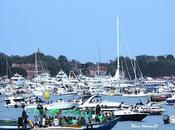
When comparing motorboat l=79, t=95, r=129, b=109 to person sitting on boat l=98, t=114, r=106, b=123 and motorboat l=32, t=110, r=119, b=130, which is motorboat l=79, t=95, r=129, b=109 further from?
motorboat l=32, t=110, r=119, b=130

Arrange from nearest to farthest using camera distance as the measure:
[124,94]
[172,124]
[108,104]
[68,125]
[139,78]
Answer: [68,125], [172,124], [108,104], [124,94], [139,78]

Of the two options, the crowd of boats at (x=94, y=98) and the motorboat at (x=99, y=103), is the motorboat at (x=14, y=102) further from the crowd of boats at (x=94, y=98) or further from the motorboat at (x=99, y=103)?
the motorboat at (x=99, y=103)

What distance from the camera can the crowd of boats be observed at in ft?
238

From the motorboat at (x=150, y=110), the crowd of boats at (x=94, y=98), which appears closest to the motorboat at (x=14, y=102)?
the crowd of boats at (x=94, y=98)

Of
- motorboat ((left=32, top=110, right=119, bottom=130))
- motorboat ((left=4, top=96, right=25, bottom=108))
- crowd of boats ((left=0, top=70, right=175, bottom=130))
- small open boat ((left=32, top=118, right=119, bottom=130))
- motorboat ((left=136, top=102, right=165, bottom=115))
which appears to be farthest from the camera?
motorboat ((left=4, top=96, right=25, bottom=108))

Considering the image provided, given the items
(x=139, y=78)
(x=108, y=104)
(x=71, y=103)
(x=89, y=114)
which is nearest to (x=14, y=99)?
(x=71, y=103)

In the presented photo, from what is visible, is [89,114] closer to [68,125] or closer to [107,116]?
[107,116]

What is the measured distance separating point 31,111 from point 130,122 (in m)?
23.6

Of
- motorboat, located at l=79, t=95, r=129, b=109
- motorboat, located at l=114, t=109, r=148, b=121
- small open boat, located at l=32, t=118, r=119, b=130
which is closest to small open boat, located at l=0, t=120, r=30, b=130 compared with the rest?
small open boat, located at l=32, t=118, r=119, b=130

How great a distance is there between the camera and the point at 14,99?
114m

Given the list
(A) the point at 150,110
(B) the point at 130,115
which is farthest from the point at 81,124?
(A) the point at 150,110

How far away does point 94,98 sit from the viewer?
9181cm

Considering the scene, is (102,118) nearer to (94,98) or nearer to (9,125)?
(9,125)

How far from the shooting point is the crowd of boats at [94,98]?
72.6 meters
